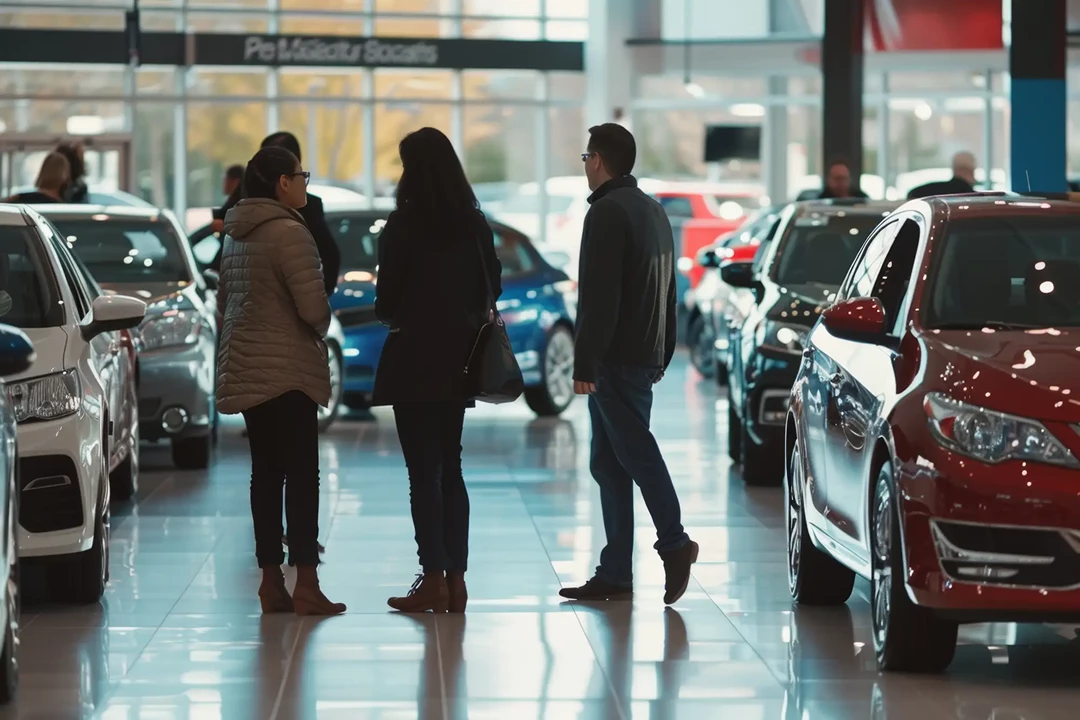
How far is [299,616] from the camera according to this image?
25.8ft

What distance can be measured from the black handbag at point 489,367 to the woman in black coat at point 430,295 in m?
0.03

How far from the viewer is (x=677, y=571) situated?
319 inches

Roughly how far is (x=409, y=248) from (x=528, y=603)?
1487mm

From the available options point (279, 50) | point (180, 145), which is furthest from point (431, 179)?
point (180, 145)

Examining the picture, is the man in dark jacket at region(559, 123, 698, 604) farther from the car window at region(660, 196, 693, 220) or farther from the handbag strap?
the car window at region(660, 196, 693, 220)

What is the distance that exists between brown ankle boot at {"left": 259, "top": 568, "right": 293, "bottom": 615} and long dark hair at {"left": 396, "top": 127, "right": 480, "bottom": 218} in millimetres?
1481

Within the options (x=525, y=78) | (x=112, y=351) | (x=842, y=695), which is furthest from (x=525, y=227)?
(x=842, y=695)

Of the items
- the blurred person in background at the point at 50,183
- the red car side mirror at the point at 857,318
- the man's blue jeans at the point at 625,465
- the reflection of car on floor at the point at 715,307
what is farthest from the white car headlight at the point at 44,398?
the reflection of car on floor at the point at 715,307

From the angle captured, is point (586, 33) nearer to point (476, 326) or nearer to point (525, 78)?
point (525, 78)

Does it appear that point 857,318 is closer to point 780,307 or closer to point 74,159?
point 780,307

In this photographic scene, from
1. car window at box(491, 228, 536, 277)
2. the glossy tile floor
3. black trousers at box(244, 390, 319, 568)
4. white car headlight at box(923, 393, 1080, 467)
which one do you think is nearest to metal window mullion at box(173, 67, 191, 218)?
car window at box(491, 228, 536, 277)

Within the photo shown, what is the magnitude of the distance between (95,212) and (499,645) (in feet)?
23.9

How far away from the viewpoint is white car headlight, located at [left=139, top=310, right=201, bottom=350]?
12859 millimetres

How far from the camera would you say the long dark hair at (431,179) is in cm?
772
